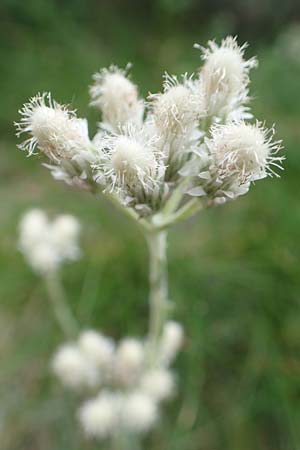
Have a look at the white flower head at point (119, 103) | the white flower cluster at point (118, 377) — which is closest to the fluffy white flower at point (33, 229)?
the white flower cluster at point (118, 377)

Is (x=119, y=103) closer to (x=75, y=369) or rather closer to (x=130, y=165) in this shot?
(x=130, y=165)

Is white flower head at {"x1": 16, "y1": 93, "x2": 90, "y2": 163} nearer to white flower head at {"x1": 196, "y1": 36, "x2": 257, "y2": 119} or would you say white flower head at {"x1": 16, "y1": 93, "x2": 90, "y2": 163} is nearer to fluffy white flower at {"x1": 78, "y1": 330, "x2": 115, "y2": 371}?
white flower head at {"x1": 196, "y1": 36, "x2": 257, "y2": 119}

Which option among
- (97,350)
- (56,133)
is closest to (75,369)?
(97,350)

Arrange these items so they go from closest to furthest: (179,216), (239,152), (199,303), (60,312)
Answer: (239,152)
(179,216)
(60,312)
(199,303)

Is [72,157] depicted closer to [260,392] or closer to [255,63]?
[255,63]

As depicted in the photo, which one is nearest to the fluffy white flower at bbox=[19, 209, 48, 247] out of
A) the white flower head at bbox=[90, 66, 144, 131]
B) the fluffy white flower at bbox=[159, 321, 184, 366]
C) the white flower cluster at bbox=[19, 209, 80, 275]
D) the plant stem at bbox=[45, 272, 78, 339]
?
the white flower cluster at bbox=[19, 209, 80, 275]

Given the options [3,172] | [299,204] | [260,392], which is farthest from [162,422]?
[3,172]

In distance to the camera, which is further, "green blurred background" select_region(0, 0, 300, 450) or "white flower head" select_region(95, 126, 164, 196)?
"green blurred background" select_region(0, 0, 300, 450)
